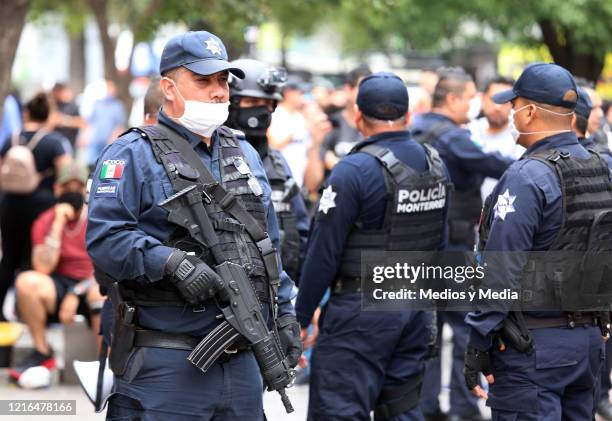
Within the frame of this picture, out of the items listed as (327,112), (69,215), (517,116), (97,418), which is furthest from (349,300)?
(327,112)

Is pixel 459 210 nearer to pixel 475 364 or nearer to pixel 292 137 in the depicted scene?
pixel 292 137

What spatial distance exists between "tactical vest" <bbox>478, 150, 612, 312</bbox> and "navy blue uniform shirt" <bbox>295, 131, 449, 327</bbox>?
41.5 inches

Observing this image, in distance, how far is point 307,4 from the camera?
19953 mm

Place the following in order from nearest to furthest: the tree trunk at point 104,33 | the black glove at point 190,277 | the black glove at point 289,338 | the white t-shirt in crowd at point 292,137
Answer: the black glove at point 190,277 < the black glove at point 289,338 < the white t-shirt in crowd at point 292,137 < the tree trunk at point 104,33

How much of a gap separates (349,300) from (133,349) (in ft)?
6.21

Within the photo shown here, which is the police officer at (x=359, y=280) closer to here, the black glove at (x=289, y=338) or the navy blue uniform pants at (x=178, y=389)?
the black glove at (x=289, y=338)

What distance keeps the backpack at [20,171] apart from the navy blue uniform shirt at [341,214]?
429 cm

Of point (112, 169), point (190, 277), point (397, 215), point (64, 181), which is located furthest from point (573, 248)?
point (64, 181)

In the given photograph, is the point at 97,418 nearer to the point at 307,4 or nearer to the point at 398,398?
the point at 398,398

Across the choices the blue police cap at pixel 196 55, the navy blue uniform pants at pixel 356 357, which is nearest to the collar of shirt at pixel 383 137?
the navy blue uniform pants at pixel 356 357

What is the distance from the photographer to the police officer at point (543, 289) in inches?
205

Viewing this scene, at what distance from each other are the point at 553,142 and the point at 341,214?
1.22 meters

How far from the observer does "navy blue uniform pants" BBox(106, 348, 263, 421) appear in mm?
4453

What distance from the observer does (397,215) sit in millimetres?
6145
